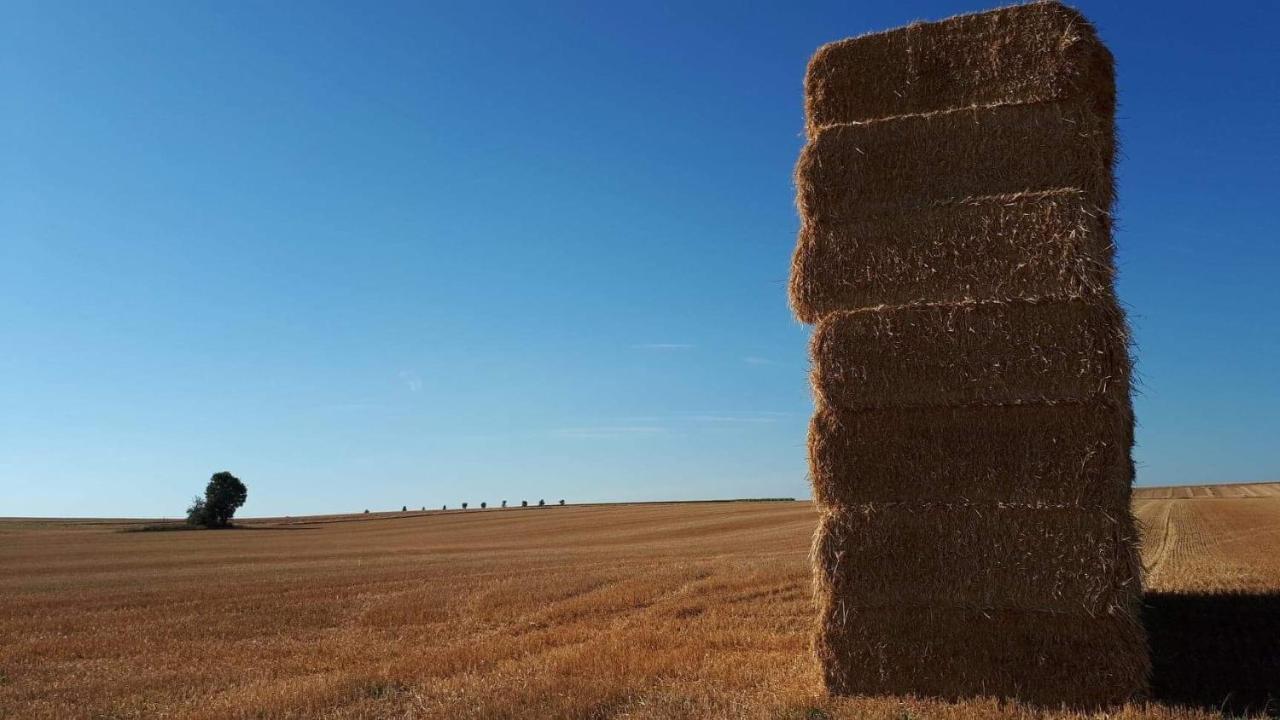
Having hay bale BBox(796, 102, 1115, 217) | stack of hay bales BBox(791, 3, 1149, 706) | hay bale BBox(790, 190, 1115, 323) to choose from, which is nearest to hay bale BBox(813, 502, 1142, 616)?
stack of hay bales BBox(791, 3, 1149, 706)

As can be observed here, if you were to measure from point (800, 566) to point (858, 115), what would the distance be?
32.8ft

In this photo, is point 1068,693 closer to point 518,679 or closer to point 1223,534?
point 518,679

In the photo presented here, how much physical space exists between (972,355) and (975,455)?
2.41 ft

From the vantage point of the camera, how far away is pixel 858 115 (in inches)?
288

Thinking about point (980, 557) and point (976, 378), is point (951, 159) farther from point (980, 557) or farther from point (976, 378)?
point (980, 557)

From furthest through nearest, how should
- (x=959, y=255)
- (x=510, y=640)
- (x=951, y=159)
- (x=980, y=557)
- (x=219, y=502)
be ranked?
(x=219, y=502) → (x=510, y=640) → (x=951, y=159) → (x=959, y=255) → (x=980, y=557)

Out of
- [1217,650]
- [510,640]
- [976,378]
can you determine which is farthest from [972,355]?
[510,640]

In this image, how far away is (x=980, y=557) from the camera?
6500 mm

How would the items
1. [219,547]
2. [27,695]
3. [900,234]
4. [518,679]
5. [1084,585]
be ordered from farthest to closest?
1. [219,547]
2. [27,695]
3. [518,679]
4. [900,234]
5. [1084,585]

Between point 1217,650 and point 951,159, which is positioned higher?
point 951,159

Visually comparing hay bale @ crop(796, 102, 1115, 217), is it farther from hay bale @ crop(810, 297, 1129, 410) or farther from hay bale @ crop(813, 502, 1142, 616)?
hay bale @ crop(813, 502, 1142, 616)

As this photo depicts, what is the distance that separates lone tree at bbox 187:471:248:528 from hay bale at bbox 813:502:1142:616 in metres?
69.7

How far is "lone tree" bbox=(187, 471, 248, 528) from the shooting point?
67.1 metres

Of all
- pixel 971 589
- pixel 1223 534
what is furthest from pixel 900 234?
pixel 1223 534
